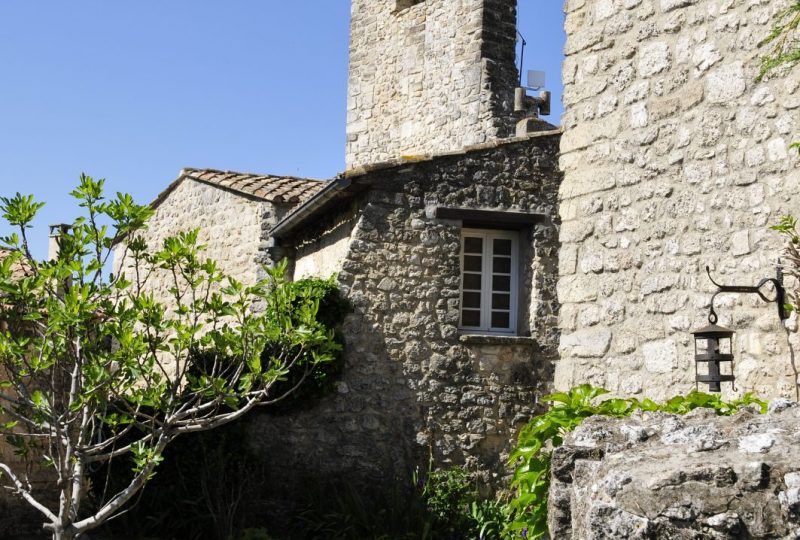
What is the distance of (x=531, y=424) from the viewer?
460 cm

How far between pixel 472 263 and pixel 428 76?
5119mm

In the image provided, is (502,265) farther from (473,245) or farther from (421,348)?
(421,348)

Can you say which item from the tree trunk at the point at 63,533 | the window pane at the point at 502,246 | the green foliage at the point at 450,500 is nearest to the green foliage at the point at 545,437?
the tree trunk at the point at 63,533

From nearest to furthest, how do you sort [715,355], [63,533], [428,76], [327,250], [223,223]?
[715,355] → [63,533] → [327,250] → [223,223] → [428,76]

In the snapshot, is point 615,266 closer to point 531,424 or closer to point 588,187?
point 588,187

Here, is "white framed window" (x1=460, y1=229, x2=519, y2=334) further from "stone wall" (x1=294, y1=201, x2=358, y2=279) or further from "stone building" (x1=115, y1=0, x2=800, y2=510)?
"stone wall" (x1=294, y1=201, x2=358, y2=279)

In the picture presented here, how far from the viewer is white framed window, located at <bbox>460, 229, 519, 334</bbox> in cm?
1059

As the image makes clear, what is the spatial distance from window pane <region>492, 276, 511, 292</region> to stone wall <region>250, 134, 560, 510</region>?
25 cm

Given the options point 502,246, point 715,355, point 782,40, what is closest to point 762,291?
point 715,355

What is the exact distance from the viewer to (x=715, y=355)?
16.6ft

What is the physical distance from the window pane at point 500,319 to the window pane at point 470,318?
0.18 metres

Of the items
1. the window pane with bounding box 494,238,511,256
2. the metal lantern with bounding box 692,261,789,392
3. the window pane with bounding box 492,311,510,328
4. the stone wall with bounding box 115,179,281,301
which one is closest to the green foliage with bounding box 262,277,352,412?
the window pane with bounding box 492,311,510,328

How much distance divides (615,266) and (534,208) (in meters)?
4.82

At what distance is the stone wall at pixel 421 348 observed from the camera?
9.84 m
